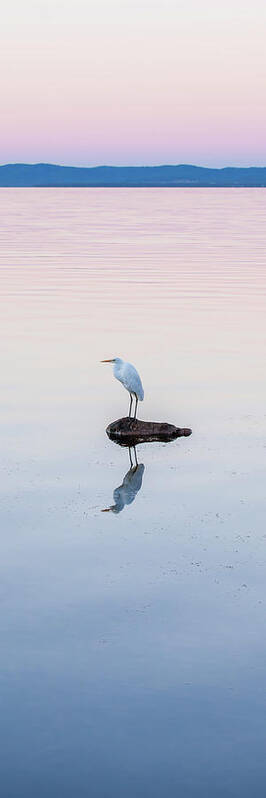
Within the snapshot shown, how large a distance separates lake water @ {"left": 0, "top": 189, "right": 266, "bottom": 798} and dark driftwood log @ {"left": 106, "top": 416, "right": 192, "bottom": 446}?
234mm

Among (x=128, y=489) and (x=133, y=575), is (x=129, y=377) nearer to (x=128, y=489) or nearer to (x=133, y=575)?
(x=128, y=489)

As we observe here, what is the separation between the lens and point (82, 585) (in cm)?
1233

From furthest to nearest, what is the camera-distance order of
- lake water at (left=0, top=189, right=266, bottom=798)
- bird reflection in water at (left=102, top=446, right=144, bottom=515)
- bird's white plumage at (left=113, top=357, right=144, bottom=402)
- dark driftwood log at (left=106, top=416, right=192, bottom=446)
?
1. bird's white plumage at (left=113, top=357, right=144, bottom=402)
2. dark driftwood log at (left=106, top=416, right=192, bottom=446)
3. bird reflection in water at (left=102, top=446, right=144, bottom=515)
4. lake water at (left=0, top=189, right=266, bottom=798)

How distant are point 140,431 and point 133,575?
6988 millimetres

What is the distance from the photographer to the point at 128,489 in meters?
16.5

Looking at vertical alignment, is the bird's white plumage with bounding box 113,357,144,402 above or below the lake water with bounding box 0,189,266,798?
above

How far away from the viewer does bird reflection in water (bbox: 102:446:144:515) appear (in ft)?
51.1

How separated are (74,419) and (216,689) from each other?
11145 millimetres

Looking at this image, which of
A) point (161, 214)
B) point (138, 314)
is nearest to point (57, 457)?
point (138, 314)

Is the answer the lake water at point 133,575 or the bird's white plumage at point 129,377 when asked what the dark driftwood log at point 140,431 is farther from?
the bird's white plumage at point 129,377

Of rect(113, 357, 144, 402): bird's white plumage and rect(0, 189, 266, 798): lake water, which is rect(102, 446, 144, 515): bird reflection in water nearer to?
rect(0, 189, 266, 798): lake water

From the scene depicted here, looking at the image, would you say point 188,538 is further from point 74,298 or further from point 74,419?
point 74,298

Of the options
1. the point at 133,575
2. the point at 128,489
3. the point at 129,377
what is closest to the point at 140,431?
the point at 129,377

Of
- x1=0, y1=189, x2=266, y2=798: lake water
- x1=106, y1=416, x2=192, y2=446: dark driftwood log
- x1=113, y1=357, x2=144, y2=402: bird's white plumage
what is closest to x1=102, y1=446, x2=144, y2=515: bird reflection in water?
x1=0, y1=189, x2=266, y2=798: lake water
